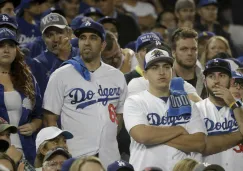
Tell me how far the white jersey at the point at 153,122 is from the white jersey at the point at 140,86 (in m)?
0.84

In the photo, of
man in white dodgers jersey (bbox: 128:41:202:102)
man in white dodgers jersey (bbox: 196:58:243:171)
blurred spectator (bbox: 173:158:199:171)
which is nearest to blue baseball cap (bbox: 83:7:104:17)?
man in white dodgers jersey (bbox: 128:41:202:102)

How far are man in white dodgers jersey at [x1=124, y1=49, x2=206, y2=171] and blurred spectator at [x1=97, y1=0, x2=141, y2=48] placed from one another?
15.5 ft

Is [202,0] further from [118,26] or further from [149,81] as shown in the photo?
[149,81]

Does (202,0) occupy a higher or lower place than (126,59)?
higher

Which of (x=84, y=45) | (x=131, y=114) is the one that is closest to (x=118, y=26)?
(x=84, y=45)

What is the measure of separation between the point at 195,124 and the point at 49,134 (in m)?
1.46

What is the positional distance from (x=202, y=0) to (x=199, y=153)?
19.5 ft

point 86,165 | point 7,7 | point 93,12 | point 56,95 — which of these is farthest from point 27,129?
point 93,12

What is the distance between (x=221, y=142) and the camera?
9.78 metres

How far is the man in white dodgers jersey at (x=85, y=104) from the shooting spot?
9938mm

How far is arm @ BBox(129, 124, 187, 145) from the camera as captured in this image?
30.0 feet

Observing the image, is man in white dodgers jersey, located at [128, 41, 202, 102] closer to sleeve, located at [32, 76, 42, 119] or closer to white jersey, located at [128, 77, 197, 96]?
white jersey, located at [128, 77, 197, 96]

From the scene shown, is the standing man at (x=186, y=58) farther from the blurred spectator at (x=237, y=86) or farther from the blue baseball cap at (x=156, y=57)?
the blue baseball cap at (x=156, y=57)

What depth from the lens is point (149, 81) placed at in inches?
376
